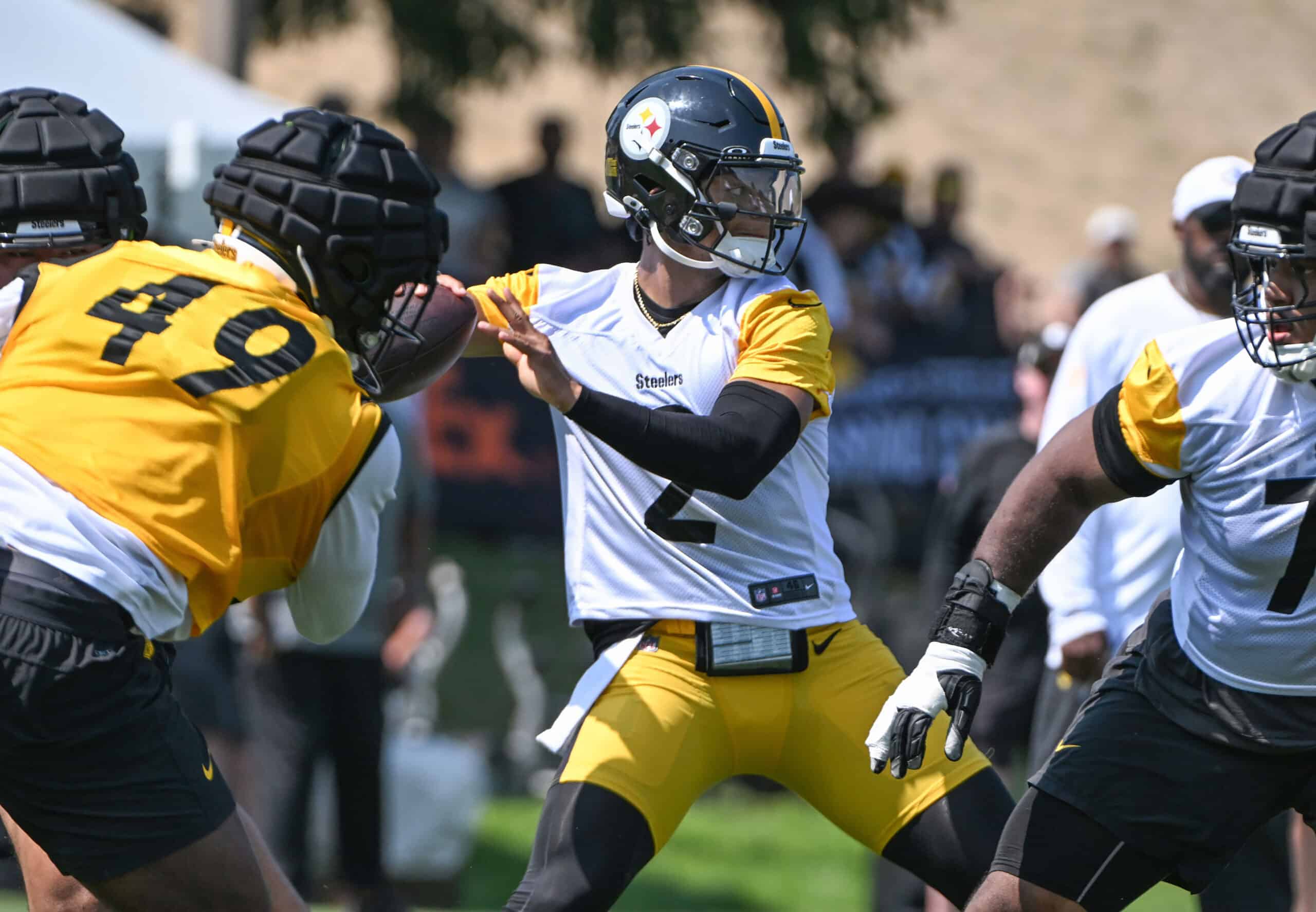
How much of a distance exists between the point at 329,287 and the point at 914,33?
→ 28.9 feet

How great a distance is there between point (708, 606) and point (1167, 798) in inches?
38.5

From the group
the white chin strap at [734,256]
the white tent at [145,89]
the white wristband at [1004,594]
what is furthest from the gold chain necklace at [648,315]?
the white tent at [145,89]

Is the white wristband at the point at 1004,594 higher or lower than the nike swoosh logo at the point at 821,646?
higher

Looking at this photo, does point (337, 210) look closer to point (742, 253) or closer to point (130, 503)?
point (130, 503)

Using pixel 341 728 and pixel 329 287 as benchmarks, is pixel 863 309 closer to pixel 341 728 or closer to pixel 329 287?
pixel 341 728

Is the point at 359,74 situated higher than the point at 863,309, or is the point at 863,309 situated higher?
the point at 863,309

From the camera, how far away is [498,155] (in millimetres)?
32188

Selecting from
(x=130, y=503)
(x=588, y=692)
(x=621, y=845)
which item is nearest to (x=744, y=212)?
(x=588, y=692)

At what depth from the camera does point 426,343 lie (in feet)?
12.2

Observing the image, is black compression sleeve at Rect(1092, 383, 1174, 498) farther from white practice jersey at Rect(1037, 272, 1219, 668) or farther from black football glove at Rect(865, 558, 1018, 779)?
white practice jersey at Rect(1037, 272, 1219, 668)

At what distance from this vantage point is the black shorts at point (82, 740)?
3.02 metres

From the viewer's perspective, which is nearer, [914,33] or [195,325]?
[195,325]

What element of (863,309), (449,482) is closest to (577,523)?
(449,482)

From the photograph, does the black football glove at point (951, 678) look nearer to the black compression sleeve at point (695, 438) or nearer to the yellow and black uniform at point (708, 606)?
the yellow and black uniform at point (708, 606)
